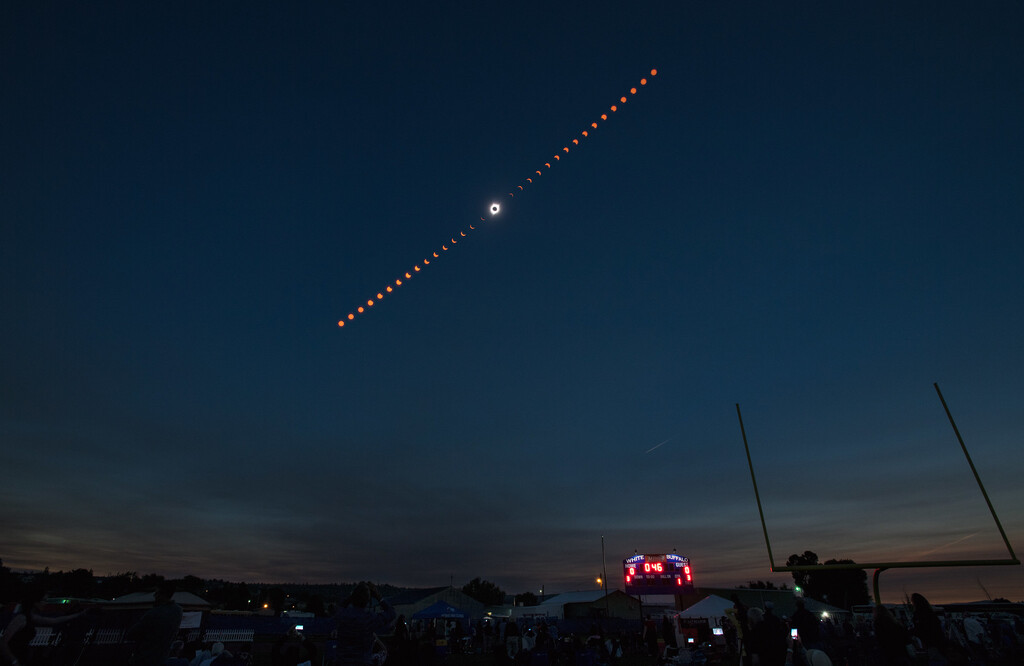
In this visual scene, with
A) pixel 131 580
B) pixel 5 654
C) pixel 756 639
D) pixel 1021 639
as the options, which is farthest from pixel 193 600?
pixel 131 580

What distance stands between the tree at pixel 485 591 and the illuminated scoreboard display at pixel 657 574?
248ft

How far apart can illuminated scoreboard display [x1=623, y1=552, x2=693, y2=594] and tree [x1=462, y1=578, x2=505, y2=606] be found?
75.5 m

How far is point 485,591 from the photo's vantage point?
107m

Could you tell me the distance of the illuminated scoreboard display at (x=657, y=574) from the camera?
3700 centimetres

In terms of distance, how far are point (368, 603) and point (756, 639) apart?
5168 millimetres

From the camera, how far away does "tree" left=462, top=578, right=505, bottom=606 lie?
105 meters

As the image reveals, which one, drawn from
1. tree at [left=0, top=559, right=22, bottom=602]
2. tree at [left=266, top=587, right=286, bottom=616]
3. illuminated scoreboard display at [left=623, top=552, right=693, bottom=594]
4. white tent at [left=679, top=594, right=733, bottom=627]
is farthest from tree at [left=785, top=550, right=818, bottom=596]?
tree at [left=0, top=559, right=22, bottom=602]

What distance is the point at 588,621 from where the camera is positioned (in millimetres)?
41000

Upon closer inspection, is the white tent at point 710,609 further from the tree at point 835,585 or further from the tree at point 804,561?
the tree at point 835,585

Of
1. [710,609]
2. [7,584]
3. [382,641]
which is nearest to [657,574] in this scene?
[710,609]

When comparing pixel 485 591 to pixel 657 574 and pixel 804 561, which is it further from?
pixel 657 574

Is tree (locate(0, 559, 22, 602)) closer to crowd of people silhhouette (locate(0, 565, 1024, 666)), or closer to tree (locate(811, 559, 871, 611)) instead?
crowd of people silhhouette (locate(0, 565, 1024, 666))

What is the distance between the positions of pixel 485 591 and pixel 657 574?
80.0 meters

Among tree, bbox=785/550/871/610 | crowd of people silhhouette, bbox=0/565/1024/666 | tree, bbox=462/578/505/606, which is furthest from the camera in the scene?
tree, bbox=462/578/505/606
